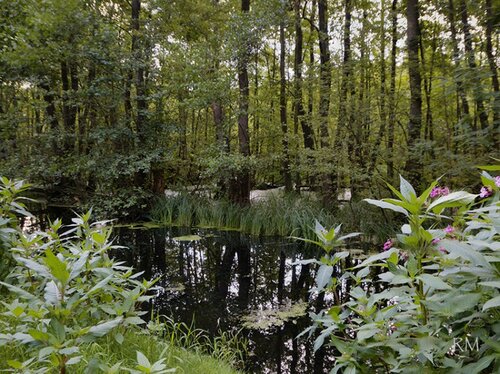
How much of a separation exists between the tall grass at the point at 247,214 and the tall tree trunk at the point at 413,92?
1769 millimetres

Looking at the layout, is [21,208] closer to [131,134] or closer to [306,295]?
[306,295]

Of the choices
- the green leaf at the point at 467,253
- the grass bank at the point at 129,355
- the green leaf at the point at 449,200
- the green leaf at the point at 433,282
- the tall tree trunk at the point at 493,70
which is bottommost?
the grass bank at the point at 129,355

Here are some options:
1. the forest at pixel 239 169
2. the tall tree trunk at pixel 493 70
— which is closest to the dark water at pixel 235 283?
the forest at pixel 239 169

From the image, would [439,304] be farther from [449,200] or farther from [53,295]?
[53,295]

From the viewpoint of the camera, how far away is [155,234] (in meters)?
7.37

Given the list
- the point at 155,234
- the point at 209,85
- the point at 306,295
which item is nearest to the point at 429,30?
the point at 209,85

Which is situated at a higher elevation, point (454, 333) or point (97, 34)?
point (97, 34)

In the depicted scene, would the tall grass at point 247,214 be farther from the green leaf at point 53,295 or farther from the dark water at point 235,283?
the green leaf at point 53,295

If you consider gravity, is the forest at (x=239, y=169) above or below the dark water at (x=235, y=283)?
above

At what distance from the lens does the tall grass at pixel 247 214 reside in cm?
702

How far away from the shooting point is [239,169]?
24.4ft

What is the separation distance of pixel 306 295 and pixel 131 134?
533cm

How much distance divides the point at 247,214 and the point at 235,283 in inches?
120

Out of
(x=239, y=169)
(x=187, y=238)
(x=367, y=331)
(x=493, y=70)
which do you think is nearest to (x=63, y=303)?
(x=367, y=331)
